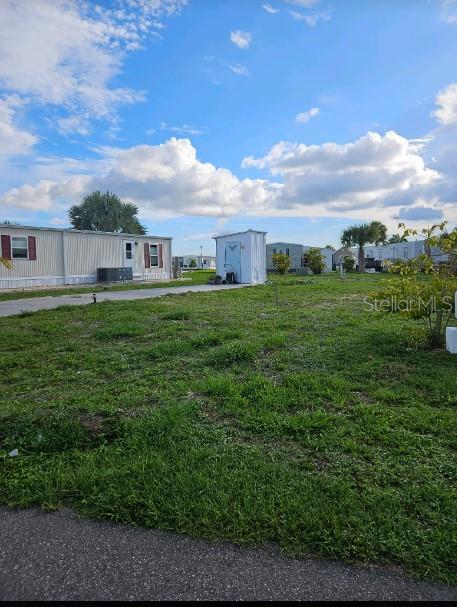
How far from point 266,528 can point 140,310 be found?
7922 millimetres

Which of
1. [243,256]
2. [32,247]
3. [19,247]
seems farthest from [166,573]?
[243,256]

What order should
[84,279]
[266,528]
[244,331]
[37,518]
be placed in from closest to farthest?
1. [266,528]
2. [37,518]
3. [244,331]
4. [84,279]

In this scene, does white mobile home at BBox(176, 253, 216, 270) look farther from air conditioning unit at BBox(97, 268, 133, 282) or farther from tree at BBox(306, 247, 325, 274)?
air conditioning unit at BBox(97, 268, 133, 282)

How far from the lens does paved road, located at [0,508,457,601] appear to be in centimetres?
165

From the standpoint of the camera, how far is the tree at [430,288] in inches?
204

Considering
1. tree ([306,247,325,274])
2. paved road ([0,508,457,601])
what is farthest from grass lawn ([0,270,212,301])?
tree ([306,247,325,274])

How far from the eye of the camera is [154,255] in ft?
84.1

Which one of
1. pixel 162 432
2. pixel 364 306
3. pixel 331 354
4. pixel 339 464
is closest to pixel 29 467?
pixel 162 432

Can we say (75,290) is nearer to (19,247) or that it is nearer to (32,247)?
(32,247)

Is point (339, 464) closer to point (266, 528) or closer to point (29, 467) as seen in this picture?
point (266, 528)

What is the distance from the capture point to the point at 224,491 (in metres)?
2.26

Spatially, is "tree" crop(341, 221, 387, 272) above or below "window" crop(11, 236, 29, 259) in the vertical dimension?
above

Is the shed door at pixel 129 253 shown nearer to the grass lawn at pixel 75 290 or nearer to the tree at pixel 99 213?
the grass lawn at pixel 75 290

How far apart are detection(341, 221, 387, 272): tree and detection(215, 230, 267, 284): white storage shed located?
19.6 metres
